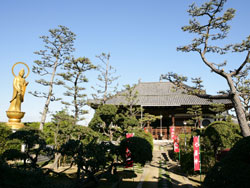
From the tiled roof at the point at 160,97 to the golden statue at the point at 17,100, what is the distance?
293 inches

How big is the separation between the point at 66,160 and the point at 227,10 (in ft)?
38.0

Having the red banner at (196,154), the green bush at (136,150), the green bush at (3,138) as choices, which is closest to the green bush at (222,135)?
the red banner at (196,154)

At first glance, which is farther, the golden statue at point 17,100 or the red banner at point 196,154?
the golden statue at point 17,100

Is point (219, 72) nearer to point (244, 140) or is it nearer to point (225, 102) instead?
point (244, 140)

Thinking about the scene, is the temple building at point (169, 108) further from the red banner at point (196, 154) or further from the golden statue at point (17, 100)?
the red banner at point (196, 154)

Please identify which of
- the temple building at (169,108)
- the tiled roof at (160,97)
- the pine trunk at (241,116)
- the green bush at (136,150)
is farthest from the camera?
the tiled roof at (160,97)

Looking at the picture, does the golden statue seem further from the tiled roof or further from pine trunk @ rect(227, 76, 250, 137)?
pine trunk @ rect(227, 76, 250, 137)

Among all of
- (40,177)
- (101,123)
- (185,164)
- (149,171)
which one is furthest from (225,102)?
(40,177)

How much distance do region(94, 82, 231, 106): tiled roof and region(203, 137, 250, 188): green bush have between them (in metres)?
13.7

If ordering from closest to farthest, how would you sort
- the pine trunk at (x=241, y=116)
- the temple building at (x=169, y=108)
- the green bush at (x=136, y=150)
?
the green bush at (x=136, y=150) < the pine trunk at (x=241, y=116) < the temple building at (x=169, y=108)

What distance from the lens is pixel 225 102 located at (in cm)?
1683

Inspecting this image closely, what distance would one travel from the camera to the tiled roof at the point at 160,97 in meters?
18.5

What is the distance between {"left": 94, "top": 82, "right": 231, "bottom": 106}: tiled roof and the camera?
1855 cm

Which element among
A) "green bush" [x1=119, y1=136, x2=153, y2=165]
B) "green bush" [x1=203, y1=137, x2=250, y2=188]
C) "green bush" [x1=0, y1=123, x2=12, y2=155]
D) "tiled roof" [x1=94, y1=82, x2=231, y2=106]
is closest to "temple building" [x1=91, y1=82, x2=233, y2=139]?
"tiled roof" [x1=94, y1=82, x2=231, y2=106]
